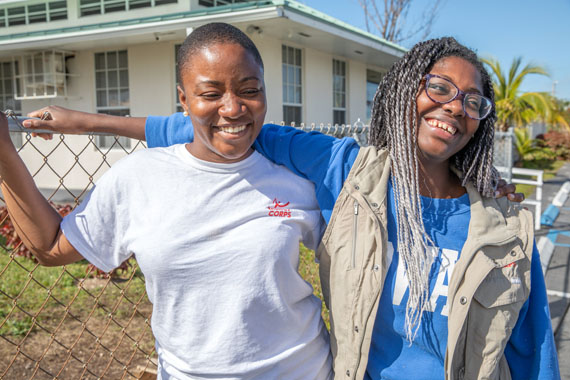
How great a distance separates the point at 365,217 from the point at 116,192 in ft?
2.63

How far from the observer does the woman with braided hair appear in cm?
162

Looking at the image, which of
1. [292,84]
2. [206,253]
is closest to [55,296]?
[206,253]

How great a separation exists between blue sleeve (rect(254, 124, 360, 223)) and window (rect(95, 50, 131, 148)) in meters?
9.67

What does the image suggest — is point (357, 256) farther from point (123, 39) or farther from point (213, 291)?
point (123, 39)

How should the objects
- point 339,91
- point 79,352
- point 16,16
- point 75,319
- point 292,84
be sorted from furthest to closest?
point 339,91, point 16,16, point 292,84, point 75,319, point 79,352

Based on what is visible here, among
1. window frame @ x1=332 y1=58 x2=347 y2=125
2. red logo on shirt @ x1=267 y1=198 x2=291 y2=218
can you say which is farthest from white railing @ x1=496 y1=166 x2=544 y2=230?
red logo on shirt @ x1=267 y1=198 x2=291 y2=218

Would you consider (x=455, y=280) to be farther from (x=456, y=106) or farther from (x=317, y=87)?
(x=317, y=87)

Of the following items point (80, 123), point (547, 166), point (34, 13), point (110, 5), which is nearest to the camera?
point (80, 123)

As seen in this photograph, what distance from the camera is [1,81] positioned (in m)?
12.1

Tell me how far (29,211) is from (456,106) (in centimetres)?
140

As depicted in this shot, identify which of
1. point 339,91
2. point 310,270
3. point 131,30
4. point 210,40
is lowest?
point 310,270

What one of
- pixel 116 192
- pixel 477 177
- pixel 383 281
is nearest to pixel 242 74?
pixel 116 192

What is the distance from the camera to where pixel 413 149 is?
1.76m

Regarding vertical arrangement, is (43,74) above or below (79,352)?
above
